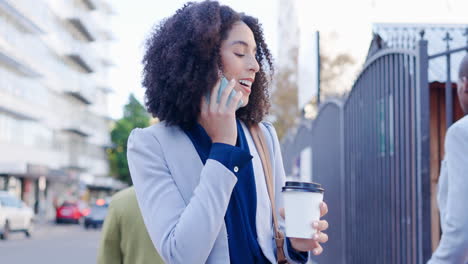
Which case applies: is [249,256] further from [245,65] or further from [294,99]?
[294,99]

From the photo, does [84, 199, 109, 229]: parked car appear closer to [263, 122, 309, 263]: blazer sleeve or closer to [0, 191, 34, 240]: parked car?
[0, 191, 34, 240]: parked car

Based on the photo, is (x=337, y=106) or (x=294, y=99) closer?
(x=337, y=106)

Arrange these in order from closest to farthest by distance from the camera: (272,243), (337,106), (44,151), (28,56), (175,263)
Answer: (175,263), (272,243), (337,106), (28,56), (44,151)

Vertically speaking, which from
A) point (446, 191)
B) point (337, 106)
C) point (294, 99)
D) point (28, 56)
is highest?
point (28, 56)

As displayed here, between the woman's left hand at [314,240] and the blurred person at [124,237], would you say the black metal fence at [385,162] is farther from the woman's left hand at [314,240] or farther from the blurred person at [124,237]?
the woman's left hand at [314,240]

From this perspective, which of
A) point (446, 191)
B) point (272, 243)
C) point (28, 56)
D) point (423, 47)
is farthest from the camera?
point (28, 56)

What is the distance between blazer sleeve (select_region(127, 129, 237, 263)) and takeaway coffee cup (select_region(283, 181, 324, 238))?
0.17 meters

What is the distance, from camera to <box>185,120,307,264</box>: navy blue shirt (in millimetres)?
1872

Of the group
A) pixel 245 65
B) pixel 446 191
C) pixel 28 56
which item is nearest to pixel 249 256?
pixel 245 65

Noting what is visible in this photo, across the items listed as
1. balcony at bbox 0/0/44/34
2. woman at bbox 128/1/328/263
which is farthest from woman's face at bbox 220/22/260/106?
balcony at bbox 0/0/44/34

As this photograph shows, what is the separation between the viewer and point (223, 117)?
1881mm

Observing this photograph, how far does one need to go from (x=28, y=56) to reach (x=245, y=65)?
42.8m

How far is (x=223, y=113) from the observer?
188 centimetres

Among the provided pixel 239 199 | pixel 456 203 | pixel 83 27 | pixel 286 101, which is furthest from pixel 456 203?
pixel 83 27
